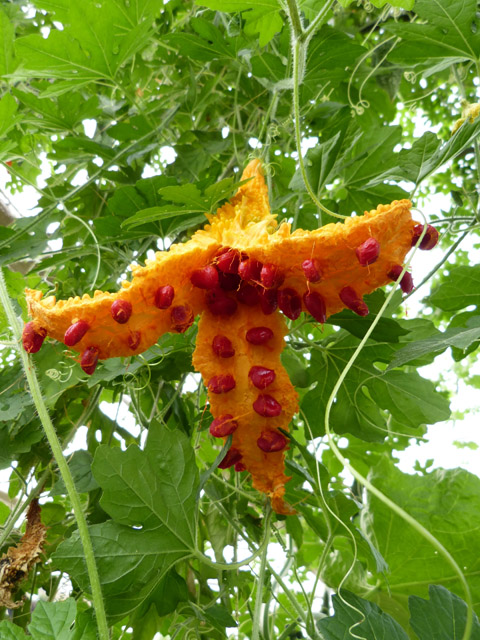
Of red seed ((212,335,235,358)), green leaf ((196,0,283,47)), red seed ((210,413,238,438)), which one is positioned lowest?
red seed ((210,413,238,438))

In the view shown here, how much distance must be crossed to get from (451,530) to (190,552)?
1.87 feet

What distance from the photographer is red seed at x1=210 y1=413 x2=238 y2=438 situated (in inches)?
26.9

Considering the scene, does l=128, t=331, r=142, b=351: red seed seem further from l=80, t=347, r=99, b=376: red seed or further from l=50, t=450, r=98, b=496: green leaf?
l=50, t=450, r=98, b=496: green leaf

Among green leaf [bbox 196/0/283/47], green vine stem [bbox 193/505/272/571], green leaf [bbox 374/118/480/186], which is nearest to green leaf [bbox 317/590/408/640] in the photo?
green vine stem [bbox 193/505/272/571]

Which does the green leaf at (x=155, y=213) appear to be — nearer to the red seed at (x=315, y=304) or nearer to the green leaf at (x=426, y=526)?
the red seed at (x=315, y=304)

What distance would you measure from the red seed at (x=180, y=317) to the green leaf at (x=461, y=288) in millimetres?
547

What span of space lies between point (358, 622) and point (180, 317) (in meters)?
0.43

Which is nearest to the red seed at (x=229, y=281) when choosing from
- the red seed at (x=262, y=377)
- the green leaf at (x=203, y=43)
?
the red seed at (x=262, y=377)

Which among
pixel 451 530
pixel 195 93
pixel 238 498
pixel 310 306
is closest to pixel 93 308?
pixel 310 306

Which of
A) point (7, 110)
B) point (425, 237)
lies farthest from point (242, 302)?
point (7, 110)

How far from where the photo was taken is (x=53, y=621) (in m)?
0.69

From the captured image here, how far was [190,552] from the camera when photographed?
0.76 metres

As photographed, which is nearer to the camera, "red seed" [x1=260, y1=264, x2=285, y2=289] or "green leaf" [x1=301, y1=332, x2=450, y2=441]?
"red seed" [x1=260, y1=264, x2=285, y2=289]

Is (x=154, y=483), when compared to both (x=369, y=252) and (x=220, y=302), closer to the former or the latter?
(x=220, y=302)
